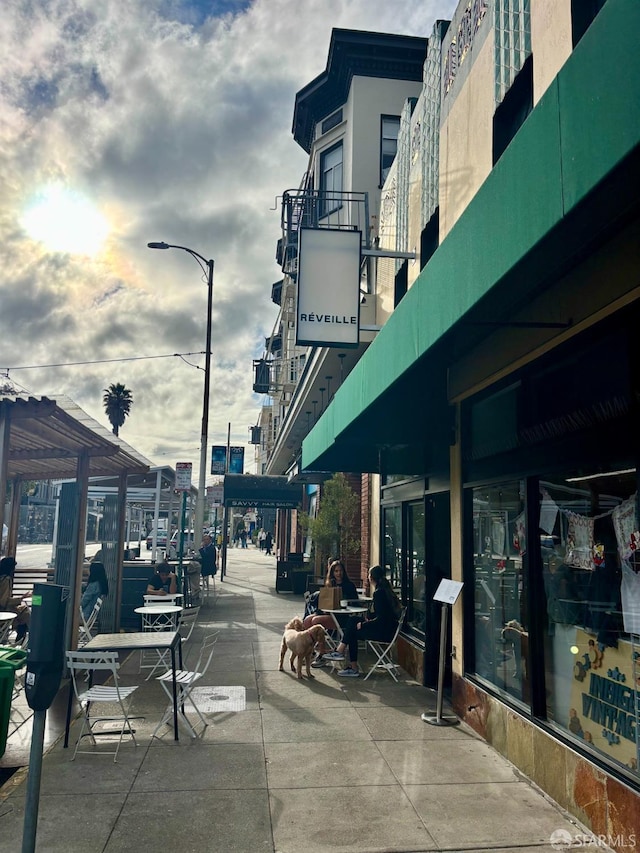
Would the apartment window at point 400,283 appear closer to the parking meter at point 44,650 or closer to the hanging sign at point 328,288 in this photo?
the hanging sign at point 328,288

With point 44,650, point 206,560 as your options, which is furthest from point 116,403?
point 44,650

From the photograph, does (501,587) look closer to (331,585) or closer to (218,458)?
(331,585)

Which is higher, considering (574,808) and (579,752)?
(579,752)

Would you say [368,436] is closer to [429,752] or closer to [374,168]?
[429,752]

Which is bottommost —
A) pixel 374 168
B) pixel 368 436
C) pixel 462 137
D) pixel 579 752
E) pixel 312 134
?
pixel 579 752

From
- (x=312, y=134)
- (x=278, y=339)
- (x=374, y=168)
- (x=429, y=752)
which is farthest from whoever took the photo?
(x=278, y=339)

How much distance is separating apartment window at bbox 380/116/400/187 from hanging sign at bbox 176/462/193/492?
8512 mm

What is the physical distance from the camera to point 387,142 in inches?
591

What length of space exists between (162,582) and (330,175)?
11.0 meters

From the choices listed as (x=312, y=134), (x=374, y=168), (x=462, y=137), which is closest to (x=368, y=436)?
(x=462, y=137)

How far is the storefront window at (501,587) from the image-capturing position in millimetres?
5773

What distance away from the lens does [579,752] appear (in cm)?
452

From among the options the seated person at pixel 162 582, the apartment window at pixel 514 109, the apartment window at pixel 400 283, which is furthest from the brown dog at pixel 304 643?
the apartment window at pixel 514 109

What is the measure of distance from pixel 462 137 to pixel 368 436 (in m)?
3.80
